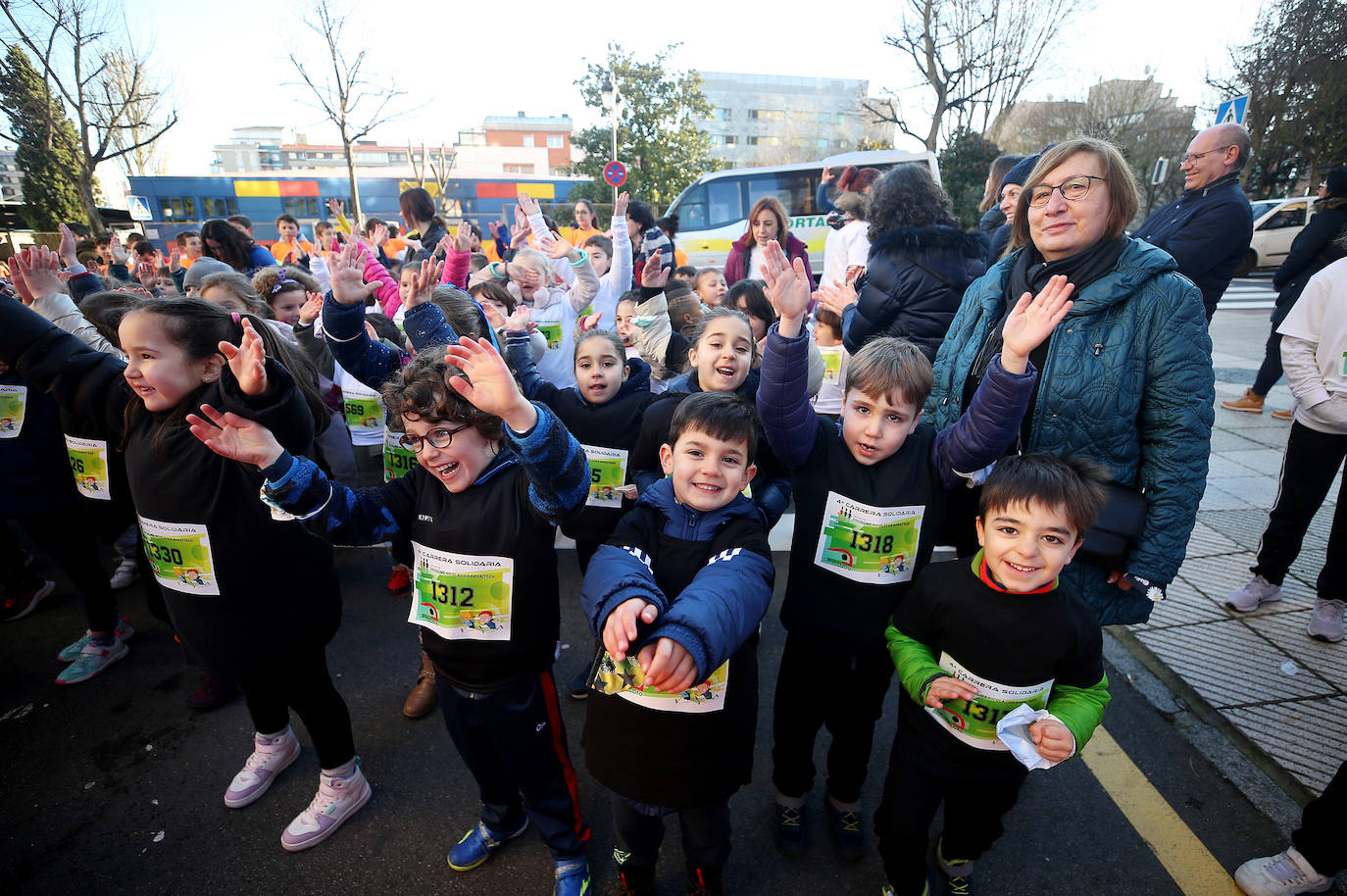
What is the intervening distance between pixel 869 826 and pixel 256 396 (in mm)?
2582

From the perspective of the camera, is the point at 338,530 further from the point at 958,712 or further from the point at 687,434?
the point at 958,712

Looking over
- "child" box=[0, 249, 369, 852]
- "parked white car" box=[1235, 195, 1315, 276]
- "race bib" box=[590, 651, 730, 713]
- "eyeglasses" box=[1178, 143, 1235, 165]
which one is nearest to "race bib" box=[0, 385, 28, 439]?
"child" box=[0, 249, 369, 852]

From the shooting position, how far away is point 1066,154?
6.49 ft

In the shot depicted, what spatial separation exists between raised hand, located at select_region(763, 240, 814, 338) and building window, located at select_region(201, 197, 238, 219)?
35217mm

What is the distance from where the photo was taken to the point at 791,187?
43.2 ft

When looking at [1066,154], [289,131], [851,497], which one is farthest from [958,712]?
[289,131]

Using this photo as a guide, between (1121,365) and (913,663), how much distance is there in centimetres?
109

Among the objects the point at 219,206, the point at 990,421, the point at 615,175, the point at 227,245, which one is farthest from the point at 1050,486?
the point at 219,206

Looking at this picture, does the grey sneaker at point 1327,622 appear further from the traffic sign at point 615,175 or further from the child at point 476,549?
the traffic sign at point 615,175

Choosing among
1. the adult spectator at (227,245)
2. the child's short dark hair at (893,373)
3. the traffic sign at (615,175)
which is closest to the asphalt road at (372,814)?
the child's short dark hair at (893,373)

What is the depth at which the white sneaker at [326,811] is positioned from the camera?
2.25 meters

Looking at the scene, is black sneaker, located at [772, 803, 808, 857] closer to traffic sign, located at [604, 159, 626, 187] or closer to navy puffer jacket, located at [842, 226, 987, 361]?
navy puffer jacket, located at [842, 226, 987, 361]

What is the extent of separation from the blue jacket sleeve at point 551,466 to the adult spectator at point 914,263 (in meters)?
2.00

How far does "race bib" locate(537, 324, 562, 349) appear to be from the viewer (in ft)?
13.0
